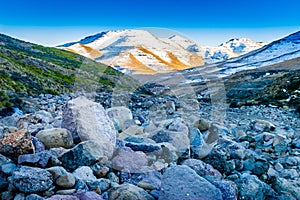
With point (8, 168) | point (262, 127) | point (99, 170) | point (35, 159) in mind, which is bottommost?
point (262, 127)

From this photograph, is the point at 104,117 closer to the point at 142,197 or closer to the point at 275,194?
the point at 142,197

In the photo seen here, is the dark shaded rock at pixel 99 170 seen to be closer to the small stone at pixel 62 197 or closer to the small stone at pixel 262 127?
the small stone at pixel 62 197

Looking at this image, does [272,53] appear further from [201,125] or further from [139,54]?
[201,125]

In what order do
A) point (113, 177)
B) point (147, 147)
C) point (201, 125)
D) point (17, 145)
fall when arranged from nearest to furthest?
point (17, 145), point (113, 177), point (147, 147), point (201, 125)

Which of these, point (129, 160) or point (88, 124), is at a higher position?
point (88, 124)

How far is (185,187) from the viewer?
Result: 4059mm

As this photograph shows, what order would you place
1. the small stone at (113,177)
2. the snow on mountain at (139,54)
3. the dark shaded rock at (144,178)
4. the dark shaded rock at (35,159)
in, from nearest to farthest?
the dark shaded rock at (35,159) < the dark shaded rock at (144,178) < the small stone at (113,177) < the snow on mountain at (139,54)

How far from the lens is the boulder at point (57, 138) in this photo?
5191mm

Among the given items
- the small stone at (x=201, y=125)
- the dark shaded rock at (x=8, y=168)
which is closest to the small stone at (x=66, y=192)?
the dark shaded rock at (x=8, y=168)

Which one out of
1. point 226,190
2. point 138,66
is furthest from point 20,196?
point 138,66

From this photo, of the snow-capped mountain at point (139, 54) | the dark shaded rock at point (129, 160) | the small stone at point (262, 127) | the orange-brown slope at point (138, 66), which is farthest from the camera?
the orange-brown slope at point (138, 66)

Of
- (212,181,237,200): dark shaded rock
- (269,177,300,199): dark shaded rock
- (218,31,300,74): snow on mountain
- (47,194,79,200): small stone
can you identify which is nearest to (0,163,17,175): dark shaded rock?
(47,194,79,200): small stone

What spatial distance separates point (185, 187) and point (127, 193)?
717 mm

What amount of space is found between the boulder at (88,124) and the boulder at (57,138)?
18cm
